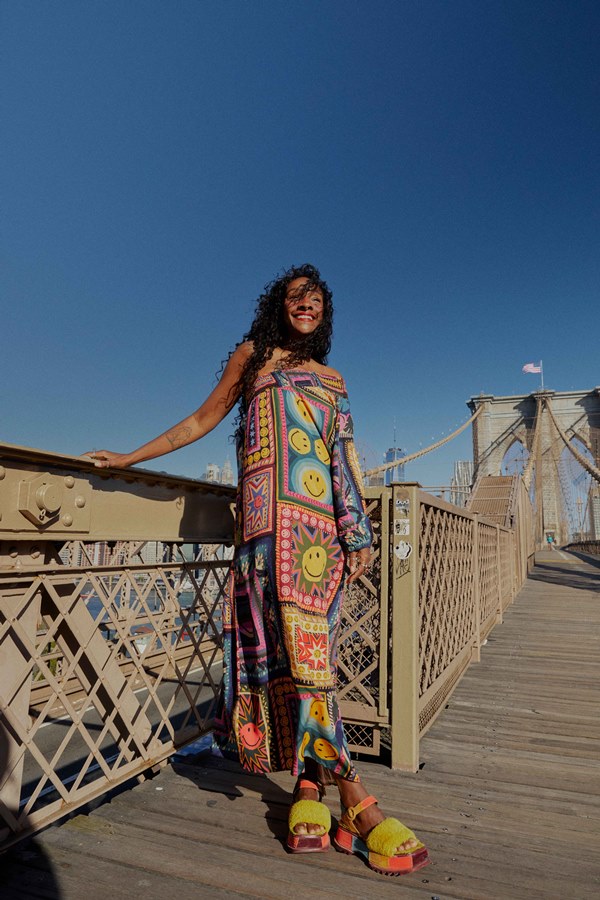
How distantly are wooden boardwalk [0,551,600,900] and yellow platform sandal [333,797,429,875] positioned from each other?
0.02m

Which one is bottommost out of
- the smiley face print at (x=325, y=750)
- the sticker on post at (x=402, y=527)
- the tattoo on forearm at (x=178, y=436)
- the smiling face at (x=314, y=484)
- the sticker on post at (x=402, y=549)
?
the smiley face print at (x=325, y=750)

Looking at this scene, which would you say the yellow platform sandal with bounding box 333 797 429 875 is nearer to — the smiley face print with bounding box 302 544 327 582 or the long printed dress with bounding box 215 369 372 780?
the long printed dress with bounding box 215 369 372 780

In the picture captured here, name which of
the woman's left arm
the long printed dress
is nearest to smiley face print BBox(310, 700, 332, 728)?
the long printed dress

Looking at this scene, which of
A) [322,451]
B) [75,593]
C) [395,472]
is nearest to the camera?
[75,593]

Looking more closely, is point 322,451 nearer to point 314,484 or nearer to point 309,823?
point 314,484

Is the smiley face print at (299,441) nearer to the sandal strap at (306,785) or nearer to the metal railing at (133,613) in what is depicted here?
the metal railing at (133,613)

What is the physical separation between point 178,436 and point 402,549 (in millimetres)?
868

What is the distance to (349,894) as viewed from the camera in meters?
1.09

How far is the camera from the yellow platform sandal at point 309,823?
124cm

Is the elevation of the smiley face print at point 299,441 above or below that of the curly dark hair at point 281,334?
below

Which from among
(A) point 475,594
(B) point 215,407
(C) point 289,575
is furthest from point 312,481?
(A) point 475,594

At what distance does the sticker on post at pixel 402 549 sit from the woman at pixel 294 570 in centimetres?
51

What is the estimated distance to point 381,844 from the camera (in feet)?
3.95

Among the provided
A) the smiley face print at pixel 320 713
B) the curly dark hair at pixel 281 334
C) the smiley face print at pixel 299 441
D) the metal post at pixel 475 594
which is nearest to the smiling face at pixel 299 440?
the smiley face print at pixel 299 441
